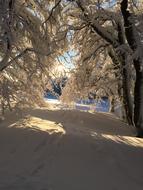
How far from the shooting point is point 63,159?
953cm

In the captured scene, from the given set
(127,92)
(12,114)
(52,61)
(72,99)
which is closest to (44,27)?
(52,61)

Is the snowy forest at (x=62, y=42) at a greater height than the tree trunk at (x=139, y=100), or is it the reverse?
the snowy forest at (x=62, y=42)

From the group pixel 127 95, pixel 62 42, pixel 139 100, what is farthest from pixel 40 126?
pixel 127 95

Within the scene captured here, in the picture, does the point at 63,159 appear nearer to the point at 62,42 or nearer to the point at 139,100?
the point at 139,100

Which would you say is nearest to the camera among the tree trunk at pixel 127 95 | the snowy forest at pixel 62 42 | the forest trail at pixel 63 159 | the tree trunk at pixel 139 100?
the forest trail at pixel 63 159

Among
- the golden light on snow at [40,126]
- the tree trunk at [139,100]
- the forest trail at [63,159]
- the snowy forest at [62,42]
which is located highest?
the snowy forest at [62,42]

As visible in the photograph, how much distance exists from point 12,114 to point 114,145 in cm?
479

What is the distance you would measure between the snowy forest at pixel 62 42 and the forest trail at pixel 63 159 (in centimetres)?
161

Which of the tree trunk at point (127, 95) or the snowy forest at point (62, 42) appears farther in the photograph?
the tree trunk at point (127, 95)

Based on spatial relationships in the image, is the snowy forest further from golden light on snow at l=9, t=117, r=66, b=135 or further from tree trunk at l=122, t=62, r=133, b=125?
golden light on snow at l=9, t=117, r=66, b=135

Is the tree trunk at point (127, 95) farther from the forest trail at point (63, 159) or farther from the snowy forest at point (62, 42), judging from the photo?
the forest trail at point (63, 159)

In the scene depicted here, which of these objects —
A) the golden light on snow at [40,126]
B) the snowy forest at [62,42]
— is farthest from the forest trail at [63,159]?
the snowy forest at [62,42]

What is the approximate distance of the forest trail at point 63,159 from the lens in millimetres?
8234

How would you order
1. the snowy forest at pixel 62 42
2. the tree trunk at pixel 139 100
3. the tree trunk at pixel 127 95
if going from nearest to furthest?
the snowy forest at pixel 62 42
the tree trunk at pixel 139 100
the tree trunk at pixel 127 95
